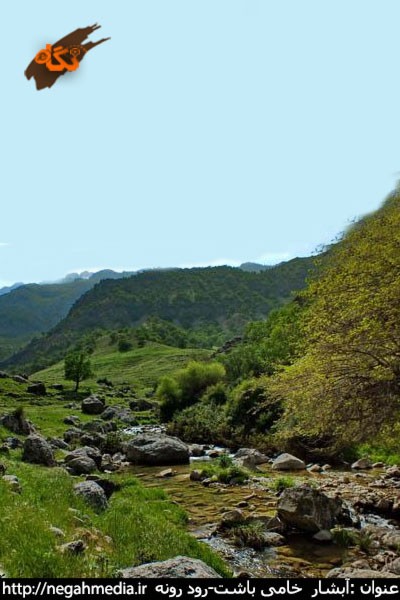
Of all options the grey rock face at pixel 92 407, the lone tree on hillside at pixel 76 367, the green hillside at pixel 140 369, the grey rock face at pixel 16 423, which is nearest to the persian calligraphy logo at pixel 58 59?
the grey rock face at pixel 16 423

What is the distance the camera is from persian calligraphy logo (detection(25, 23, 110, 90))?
42.4ft

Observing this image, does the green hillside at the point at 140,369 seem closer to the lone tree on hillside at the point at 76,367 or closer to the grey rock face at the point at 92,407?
the lone tree on hillside at the point at 76,367

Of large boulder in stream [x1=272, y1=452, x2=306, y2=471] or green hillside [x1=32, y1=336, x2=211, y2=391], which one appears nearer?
large boulder in stream [x1=272, y1=452, x2=306, y2=471]

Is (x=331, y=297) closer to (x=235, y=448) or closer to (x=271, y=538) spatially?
(x=271, y=538)

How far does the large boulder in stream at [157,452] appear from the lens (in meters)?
40.5

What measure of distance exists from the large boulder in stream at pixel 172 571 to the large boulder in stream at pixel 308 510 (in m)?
11.2

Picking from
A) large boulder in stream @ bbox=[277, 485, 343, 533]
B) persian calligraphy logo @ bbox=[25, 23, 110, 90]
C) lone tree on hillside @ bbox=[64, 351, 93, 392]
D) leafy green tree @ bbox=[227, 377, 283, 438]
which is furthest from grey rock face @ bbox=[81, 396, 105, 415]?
persian calligraphy logo @ bbox=[25, 23, 110, 90]

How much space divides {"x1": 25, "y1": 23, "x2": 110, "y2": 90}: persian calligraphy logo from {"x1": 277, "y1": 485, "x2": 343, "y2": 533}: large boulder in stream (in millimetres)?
18269

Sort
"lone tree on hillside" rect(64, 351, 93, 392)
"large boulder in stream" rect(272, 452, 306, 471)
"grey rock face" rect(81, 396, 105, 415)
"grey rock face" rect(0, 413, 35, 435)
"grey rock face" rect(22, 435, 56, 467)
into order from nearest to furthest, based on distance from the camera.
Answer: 1. "grey rock face" rect(22, 435, 56, 467)
2. "large boulder in stream" rect(272, 452, 306, 471)
3. "grey rock face" rect(0, 413, 35, 435)
4. "grey rock face" rect(81, 396, 105, 415)
5. "lone tree on hillside" rect(64, 351, 93, 392)

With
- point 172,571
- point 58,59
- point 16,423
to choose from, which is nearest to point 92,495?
point 172,571

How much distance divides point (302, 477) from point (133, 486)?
485 inches

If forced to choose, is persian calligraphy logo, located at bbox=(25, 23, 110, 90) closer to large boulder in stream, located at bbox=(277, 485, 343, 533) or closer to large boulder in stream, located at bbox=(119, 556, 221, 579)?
large boulder in stream, located at bbox=(119, 556, 221, 579)
